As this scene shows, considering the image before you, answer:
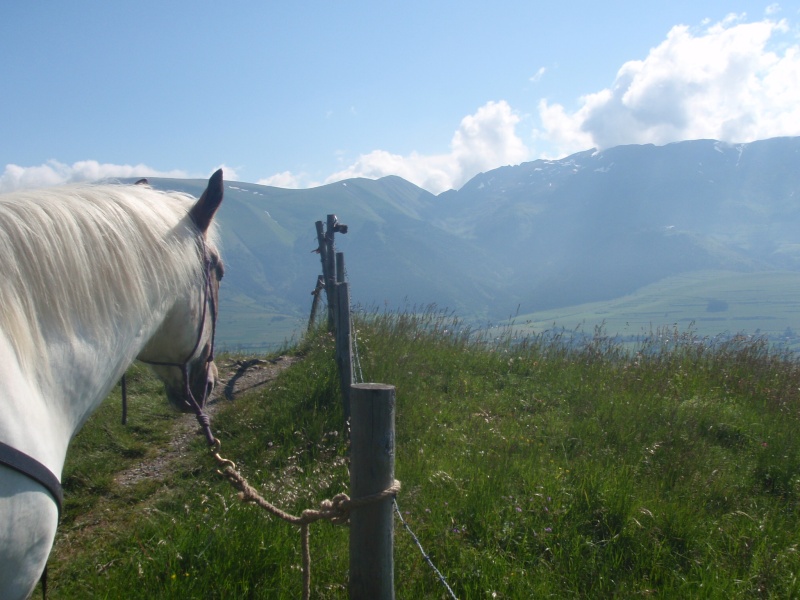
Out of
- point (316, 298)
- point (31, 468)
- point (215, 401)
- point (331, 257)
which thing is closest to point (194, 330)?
point (31, 468)

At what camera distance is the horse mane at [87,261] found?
65.8 inches

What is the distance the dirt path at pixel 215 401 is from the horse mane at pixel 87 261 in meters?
3.23

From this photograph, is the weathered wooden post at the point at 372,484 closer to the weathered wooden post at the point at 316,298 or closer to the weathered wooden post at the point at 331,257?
the weathered wooden post at the point at 331,257

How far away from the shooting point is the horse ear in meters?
2.42

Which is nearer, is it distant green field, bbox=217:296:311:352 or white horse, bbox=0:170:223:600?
white horse, bbox=0:170:223:600

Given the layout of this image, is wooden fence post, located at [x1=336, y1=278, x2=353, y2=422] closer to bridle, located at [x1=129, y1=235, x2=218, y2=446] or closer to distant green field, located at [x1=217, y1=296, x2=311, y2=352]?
bridle, located at [x1=129, y1=235, x2=218, y2=446]

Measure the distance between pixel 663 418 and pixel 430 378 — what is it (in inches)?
103

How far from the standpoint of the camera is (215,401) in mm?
6934

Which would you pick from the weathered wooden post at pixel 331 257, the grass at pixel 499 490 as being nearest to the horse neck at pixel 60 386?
the grass at pixel 499 490

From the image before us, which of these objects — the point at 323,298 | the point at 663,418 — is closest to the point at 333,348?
the point at 323,298

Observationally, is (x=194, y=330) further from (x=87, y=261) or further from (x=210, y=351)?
(x=87, y=261)

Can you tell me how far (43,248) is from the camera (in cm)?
177

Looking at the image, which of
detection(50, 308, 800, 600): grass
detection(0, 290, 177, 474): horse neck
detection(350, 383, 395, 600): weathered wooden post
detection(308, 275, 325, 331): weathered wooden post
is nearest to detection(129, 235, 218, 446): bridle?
detection(0, 290, 177, 474): horse neck

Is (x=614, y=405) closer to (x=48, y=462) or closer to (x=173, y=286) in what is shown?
(x=173, y=286)
